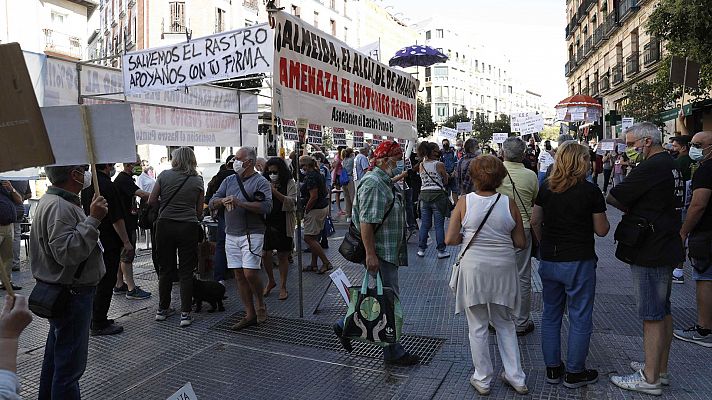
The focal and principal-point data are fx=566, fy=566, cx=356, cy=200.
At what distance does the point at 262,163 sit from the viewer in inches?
343

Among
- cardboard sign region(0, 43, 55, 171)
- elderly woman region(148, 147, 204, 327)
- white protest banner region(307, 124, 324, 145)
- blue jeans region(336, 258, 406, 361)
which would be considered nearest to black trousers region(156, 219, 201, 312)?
elderly woman region(148, 147, 204, 327)

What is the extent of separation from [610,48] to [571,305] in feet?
112

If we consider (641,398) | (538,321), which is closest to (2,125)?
(641,398)

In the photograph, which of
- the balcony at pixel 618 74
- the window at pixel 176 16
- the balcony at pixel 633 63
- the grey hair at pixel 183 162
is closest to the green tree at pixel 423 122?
the balcony at pixel 618 74

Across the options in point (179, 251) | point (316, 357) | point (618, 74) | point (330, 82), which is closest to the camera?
point (316, 357)

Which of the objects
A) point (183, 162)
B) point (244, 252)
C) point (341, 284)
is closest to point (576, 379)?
point (341, 284)

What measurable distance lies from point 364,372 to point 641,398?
6.72 ft

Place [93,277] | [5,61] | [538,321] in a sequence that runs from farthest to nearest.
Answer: [538,321]
[93,277]
[5,61]

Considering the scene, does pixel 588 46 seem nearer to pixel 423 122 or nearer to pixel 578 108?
pixel 423 122

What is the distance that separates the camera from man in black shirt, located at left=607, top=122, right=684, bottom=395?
3.93 metres

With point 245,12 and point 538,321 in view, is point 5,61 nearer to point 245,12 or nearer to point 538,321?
point 538,321

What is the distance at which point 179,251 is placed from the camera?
19.6ft

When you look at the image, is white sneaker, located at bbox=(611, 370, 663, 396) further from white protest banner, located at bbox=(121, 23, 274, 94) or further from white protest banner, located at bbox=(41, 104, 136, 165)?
white protest banner, located at bbox=(121, 23, 274, 94)

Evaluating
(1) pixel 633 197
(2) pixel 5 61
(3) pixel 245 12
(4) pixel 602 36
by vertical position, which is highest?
(3) pixel 245 12
